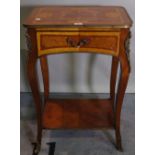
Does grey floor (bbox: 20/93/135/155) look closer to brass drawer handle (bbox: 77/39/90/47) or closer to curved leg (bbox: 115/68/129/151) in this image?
curved leg (bbox: 115/68/129/151)

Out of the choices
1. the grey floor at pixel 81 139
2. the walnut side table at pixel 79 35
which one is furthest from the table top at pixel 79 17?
the grey floor at pixel 81 139

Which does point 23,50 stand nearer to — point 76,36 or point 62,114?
point 62,114

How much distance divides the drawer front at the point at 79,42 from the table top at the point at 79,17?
1.6 inches

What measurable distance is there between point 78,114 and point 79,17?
0.58 metres

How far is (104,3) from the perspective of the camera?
1573mm

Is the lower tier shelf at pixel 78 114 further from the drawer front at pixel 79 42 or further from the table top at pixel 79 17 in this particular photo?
the table top at pixel 79 17

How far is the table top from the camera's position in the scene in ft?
3.40

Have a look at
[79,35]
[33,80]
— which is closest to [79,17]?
[79,35]

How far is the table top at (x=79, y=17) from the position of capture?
104 cm

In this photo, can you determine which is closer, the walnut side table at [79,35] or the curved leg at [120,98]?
the walnut side table at [79,35]

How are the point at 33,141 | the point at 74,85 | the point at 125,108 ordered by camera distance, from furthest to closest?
the point at 74,85 < the point at 125,108 < the point at 33,141

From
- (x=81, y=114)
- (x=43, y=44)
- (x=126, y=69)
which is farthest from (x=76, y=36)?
(x=81, y=114)

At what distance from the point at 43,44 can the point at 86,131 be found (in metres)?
0.69

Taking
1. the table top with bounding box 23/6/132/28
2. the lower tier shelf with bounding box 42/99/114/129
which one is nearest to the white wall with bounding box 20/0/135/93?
the lower tier shelf with bounding box 42/99/114/129
